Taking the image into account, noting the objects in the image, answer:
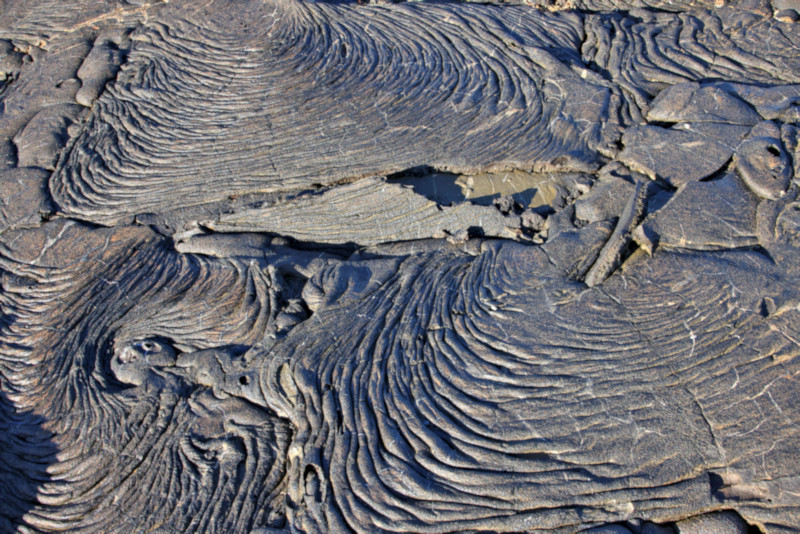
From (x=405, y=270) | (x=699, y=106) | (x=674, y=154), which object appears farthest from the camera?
(x=699, y=106)

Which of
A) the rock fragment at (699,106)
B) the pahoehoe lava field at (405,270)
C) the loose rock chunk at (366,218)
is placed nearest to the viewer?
the pahoehoe lava field at (405,270)

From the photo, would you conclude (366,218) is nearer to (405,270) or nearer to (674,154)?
(405,270)

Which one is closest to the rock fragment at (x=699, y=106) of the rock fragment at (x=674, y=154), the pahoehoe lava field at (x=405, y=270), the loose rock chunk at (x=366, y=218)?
the pahoehoe lava field at (x=405, y=270)

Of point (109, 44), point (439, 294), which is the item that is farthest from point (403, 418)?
Result: point (109, 44)

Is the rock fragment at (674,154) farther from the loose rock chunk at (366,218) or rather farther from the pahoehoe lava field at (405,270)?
the loose rock chunk at (366,218)

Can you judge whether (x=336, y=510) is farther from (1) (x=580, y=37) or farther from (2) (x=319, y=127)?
(1) (x=580, y=37)

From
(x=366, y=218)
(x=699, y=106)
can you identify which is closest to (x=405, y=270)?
(x=366, y=218)

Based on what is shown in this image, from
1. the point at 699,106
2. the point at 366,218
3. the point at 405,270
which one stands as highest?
the point at 699,106

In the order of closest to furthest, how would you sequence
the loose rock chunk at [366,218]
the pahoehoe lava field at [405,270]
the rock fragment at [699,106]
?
1. the pahoehoe lava field at [405,270]
2. the loose rock chunk at [366,218]
3. the rock fragment at [699,106]

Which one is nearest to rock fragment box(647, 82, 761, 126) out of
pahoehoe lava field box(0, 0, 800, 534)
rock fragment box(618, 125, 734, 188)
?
pahoehoe lava field box(0, 0, 800, 534)

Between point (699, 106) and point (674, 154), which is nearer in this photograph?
point (674, 154)
